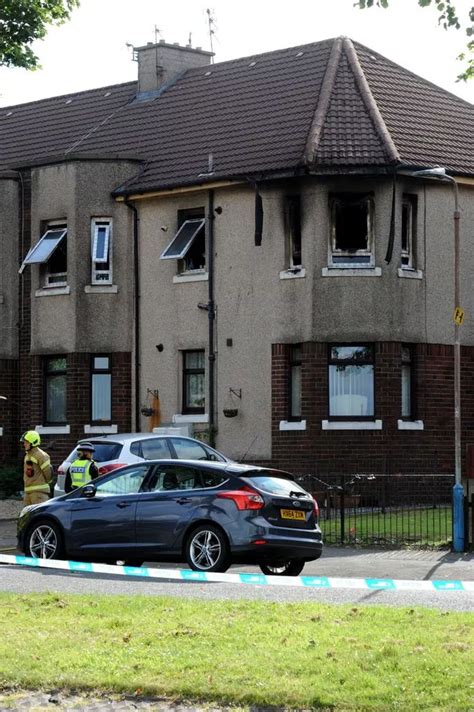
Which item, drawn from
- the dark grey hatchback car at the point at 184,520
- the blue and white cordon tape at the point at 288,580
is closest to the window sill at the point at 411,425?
the dark grey hatchback car at the point at 184,520

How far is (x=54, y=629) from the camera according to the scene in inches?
495

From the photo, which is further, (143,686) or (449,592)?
(449,592)

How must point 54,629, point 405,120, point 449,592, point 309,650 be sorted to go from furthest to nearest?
point 405,120, point 449,592, point 54,629, point 309,650

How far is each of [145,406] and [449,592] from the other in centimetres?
1894

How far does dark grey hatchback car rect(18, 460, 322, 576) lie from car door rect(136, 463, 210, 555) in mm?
12

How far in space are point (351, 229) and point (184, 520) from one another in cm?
1436

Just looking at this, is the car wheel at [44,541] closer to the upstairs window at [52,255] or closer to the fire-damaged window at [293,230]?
the fire-damaged window at [293,230]

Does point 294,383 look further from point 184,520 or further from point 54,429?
point 184,520

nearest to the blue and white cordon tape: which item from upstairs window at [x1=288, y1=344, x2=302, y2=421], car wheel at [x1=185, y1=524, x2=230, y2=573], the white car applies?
car wheel at [x1=185, y1=524, x2=230, y2=573]

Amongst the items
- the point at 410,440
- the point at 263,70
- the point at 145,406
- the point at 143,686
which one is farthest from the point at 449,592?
the point at 263,70

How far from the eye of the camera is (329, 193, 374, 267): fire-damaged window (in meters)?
31.5

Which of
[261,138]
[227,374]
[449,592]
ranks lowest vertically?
[449,592]

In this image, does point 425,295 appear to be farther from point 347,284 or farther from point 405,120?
point 405,120

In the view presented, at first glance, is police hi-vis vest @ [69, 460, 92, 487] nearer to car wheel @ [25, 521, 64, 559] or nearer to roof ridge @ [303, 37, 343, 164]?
car wheel @ [25, 521, 64, 559]
